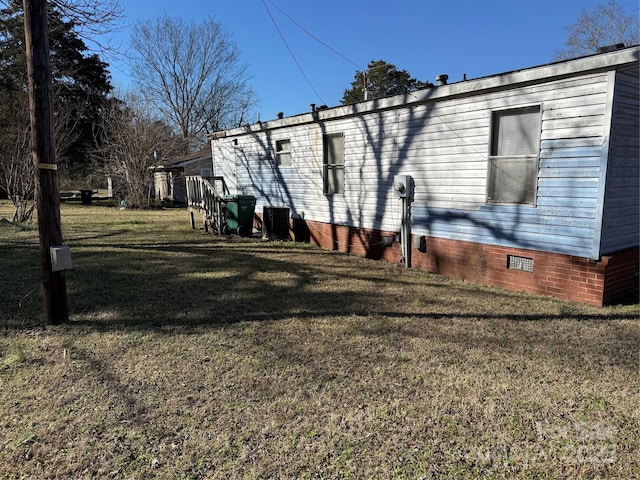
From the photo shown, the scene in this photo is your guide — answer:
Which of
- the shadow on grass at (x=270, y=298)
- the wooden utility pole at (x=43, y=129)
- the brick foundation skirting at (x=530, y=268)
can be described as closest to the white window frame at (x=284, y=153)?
the shadow on grass at (x=270, y=298)

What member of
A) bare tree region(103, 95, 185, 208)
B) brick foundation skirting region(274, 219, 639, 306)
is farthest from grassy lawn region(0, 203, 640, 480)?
bare tree region(103, 95, 185, 208)

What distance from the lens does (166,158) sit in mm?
24922

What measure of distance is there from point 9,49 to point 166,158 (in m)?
8.84

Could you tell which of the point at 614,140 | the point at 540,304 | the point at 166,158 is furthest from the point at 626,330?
the point at 166,158

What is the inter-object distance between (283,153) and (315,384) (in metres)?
7.91

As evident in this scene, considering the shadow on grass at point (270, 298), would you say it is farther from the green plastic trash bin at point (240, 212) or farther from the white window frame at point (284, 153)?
the white window frame at point (284, 153)

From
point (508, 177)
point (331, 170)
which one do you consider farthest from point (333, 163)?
point (508, 177)

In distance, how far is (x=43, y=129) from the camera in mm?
3959

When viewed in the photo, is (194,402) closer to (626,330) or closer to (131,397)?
(131,397)

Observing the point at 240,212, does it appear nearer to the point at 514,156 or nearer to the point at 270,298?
the point at 270,298

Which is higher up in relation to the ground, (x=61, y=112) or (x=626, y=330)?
(x=61, y=112)

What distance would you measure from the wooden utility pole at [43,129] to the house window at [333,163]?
220 inches

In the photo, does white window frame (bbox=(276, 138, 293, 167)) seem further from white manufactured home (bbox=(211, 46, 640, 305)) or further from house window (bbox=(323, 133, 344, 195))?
white manufactured home (bbox=(211, 46, 640, 305))

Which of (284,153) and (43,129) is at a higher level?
(284,153)
